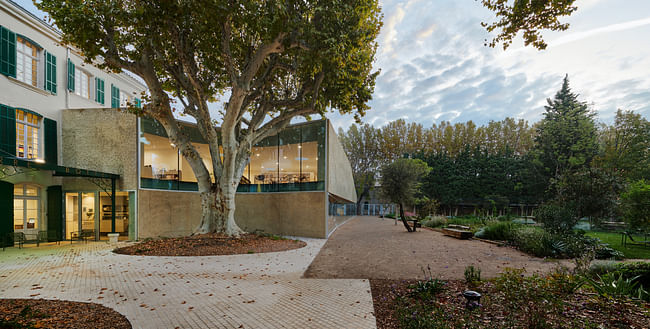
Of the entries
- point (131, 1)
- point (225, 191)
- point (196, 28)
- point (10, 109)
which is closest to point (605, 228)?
point (225, 191)

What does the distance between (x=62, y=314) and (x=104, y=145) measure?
11.5m

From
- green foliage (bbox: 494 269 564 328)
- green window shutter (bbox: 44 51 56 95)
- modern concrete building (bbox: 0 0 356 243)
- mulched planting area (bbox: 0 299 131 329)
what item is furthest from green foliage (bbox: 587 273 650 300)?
green window shutter (bbox: 44 51 56 95)

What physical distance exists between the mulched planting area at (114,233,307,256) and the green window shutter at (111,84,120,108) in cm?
1182

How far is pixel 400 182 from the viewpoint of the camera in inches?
645

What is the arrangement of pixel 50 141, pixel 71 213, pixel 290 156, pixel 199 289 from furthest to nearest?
1. pixel 290 156
2. pixel 71 213
3. pixel 50 141
4. pixel 199 289

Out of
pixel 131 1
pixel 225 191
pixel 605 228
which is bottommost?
pixel 605 228

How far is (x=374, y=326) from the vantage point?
3713mm

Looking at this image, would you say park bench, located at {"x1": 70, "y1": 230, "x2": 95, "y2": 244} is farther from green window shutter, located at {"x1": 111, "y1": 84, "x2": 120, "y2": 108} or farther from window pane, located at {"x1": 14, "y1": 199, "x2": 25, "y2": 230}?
green window shutter, located at {"x1": 111, "y1": 84, "x2": 120, "y2": 108}

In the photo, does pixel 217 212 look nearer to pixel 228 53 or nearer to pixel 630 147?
pixel 228 53

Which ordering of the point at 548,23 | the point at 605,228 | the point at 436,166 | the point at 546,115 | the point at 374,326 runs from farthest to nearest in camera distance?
the point at 436,166, the point at 546,115, the point at 605,228, the point at 548,23, the point at 374,326

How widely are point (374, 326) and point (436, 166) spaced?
41.9m

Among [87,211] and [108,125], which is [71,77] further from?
[87,211]

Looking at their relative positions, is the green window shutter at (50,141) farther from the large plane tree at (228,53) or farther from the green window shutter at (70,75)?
the large plane tree at (228,53)

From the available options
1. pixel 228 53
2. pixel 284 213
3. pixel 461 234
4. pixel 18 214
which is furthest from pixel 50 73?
pixel 461 234
